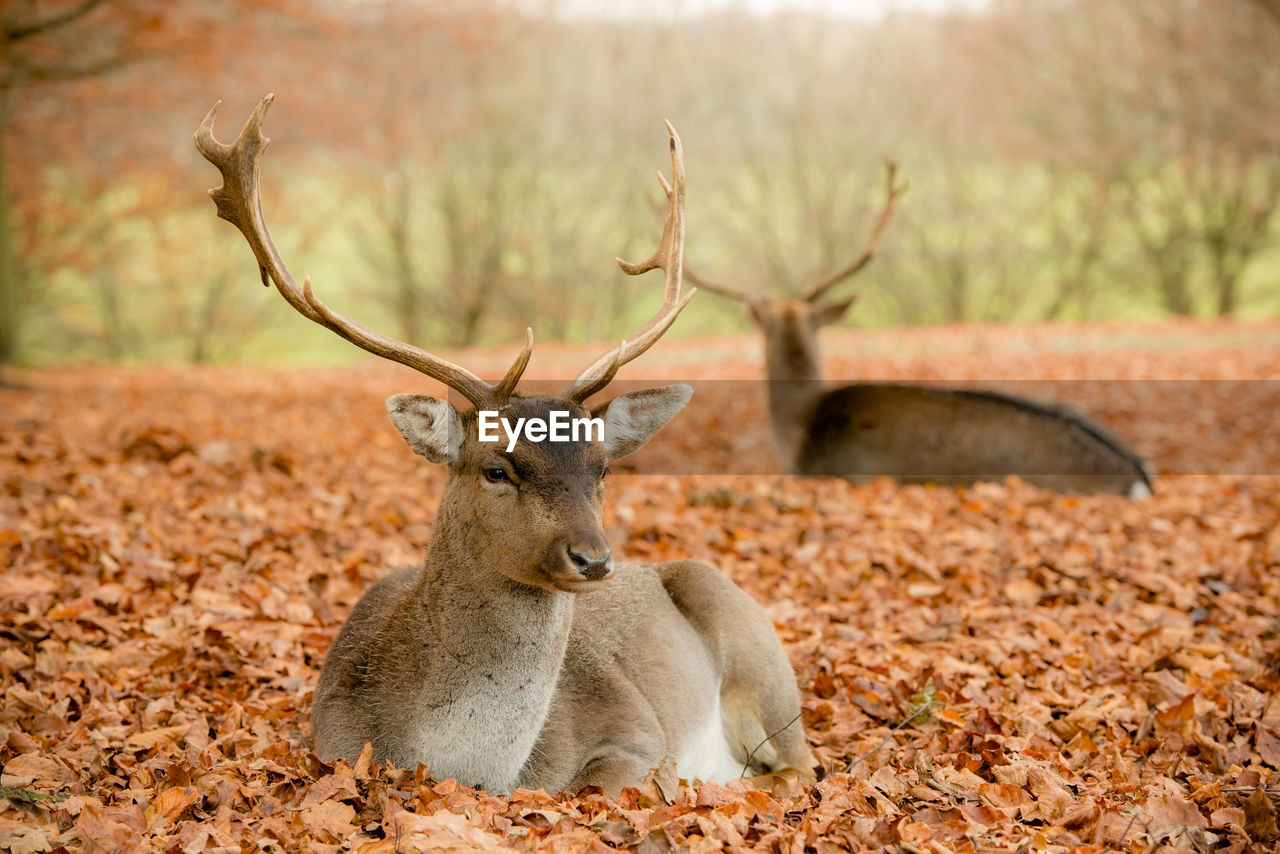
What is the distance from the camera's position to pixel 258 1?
1164cm

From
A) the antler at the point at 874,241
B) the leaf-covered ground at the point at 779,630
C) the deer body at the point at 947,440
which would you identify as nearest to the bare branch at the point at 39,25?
the leaf-covered ground at the point at 779,630

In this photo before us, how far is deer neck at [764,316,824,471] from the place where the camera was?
373 inches

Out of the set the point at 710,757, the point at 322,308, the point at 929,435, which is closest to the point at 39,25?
the point at 322,308

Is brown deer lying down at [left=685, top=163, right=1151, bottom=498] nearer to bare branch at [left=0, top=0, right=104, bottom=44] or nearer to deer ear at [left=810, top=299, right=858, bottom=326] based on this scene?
deer ear at [left=810, top=299, right=858, bottom=326]

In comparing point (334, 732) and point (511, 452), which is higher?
point (511, 452)

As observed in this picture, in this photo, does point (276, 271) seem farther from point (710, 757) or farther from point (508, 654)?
point (710, 757)

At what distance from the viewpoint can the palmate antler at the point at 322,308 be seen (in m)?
3.37

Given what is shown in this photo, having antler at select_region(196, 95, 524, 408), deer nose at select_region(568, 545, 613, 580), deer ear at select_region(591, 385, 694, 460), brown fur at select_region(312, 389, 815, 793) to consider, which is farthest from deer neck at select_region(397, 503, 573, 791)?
deer ear at select_region(591, 385, 694, 460)

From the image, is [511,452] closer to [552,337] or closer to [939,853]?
[939,853]

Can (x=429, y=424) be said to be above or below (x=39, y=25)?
below

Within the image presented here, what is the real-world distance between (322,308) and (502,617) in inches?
45.5

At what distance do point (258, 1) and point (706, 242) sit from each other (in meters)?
14.9

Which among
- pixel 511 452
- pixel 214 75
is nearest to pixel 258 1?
pixel 214 75

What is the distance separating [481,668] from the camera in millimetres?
3283
